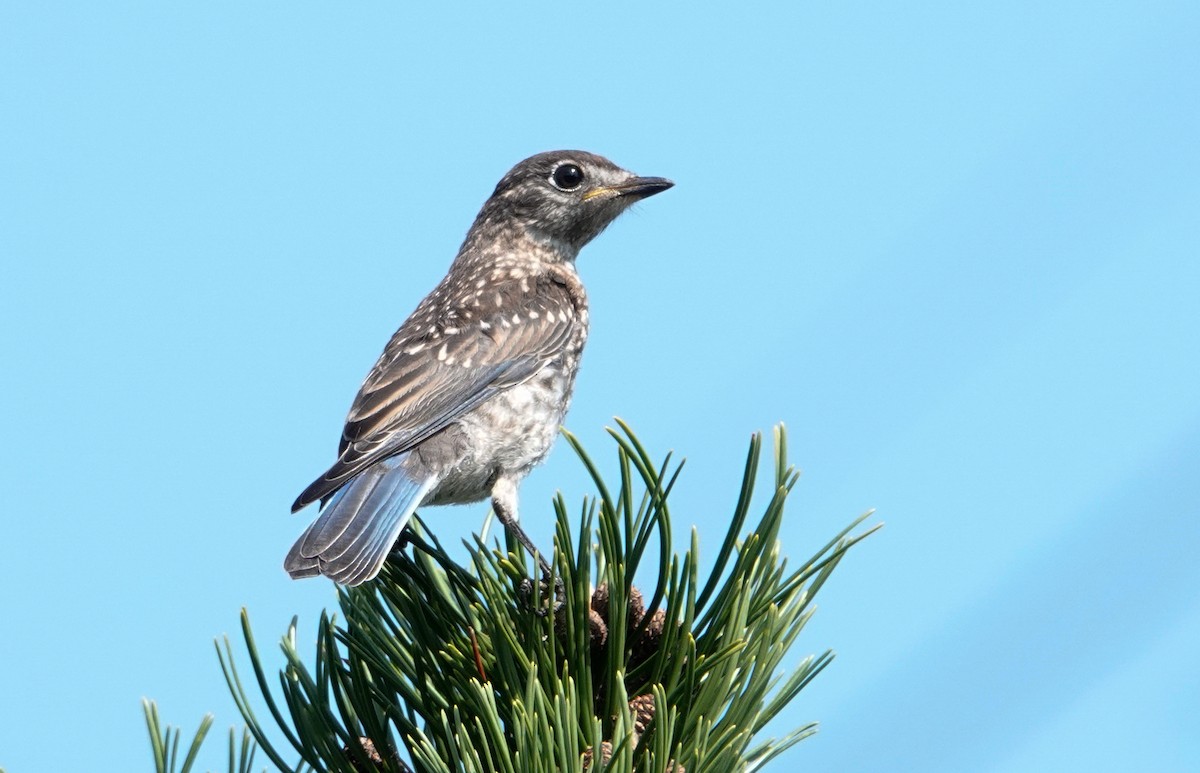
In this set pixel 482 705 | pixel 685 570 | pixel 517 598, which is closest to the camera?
pixel 482 705

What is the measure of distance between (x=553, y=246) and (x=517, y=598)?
3.60m

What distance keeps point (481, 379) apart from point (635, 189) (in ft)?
5.09

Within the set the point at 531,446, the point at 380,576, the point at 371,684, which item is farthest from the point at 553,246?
the point at 371,684

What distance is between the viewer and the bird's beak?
230 inches

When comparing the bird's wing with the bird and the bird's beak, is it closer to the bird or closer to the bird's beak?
the bird

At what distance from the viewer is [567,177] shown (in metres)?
6.06

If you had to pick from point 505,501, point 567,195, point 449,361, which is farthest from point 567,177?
point 505,501

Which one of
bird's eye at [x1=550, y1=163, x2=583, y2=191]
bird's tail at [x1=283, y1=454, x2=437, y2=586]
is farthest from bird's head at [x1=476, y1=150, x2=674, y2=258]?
bird's tail at [x1=283, y1=454, x2=437, y2=586]

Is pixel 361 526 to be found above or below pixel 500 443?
below

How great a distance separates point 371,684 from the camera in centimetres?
257

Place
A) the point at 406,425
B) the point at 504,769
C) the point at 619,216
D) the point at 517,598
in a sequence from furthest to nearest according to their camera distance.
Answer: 1. the point at 619,216
2. the point at 406,425
3. the point at 517,598
4. the point at 504,769

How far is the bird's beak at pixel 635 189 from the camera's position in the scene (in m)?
5.85

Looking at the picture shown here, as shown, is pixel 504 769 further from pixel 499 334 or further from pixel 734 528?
pixel 499 334

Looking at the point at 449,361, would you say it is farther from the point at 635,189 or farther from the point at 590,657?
the point at 590,657
